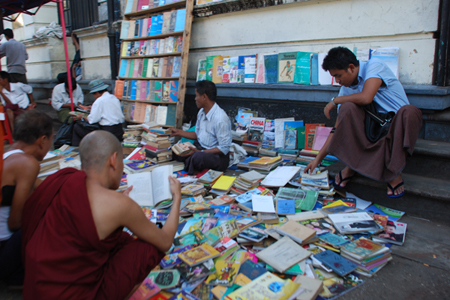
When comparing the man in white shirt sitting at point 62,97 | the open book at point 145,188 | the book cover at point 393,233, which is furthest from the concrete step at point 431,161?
the man in white shirt sitting at point 62,97

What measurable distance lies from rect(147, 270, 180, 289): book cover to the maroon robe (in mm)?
308

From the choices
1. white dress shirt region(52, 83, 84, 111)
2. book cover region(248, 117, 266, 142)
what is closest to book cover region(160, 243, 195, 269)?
book cover region(248, 117, 266, 142)

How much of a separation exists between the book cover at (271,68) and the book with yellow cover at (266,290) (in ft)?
A: 11.2

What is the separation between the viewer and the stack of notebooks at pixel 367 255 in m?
2.06

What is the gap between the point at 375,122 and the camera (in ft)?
9.95

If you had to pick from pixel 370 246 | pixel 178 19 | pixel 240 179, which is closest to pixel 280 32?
pixel 178 19

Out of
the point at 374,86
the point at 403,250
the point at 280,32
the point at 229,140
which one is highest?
the point at 280,32

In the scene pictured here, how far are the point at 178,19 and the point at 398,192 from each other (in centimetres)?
444

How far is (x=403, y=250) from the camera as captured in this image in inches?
91.0

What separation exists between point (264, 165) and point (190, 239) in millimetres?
1706

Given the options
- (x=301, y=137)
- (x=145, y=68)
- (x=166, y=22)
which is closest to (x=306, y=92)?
(x=301, y=137)

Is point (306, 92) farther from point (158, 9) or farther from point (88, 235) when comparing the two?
point (88, 235)

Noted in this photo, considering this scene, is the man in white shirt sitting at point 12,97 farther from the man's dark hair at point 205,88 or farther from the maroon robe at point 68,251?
the maroon robe at point 68,251

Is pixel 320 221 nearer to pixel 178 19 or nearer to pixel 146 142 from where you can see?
pixel 146 142
